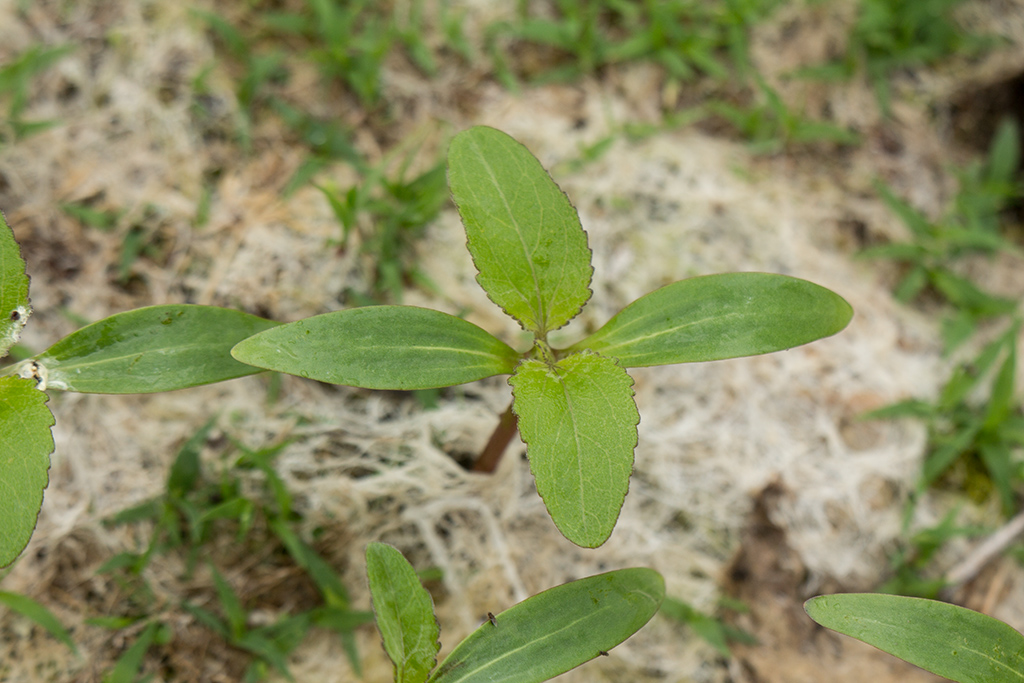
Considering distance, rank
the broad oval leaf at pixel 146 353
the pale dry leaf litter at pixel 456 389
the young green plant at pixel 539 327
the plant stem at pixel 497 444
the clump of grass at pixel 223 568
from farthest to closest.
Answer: the pale dry leaf litter at pixel 456 389
the clump of grass at pixel 223 568
the plant stem at pixel 497 444
the broad oval leaf at pixel 146 353
the young green plant at pixel 539 327

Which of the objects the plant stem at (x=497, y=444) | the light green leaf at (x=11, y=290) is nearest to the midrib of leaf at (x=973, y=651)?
the plant stem at (x=497, y=444)

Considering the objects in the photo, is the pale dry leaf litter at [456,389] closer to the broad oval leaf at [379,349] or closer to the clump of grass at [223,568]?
the clump of grass at [223,568]

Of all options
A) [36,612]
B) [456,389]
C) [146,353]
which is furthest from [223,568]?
[456,389]

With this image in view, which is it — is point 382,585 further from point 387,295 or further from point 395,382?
point 387,295

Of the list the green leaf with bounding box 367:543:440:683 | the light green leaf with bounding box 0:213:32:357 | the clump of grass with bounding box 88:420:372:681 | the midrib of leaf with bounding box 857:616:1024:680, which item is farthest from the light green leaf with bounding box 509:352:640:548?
the light green leaf with bounding box 0:213:32:357

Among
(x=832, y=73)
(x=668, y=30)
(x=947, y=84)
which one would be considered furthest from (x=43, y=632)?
(x=947, y=84)

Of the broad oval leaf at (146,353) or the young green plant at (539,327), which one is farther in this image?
the broad oval leaf at (146,353)

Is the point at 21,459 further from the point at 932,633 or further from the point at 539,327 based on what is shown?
the point at 932,633
